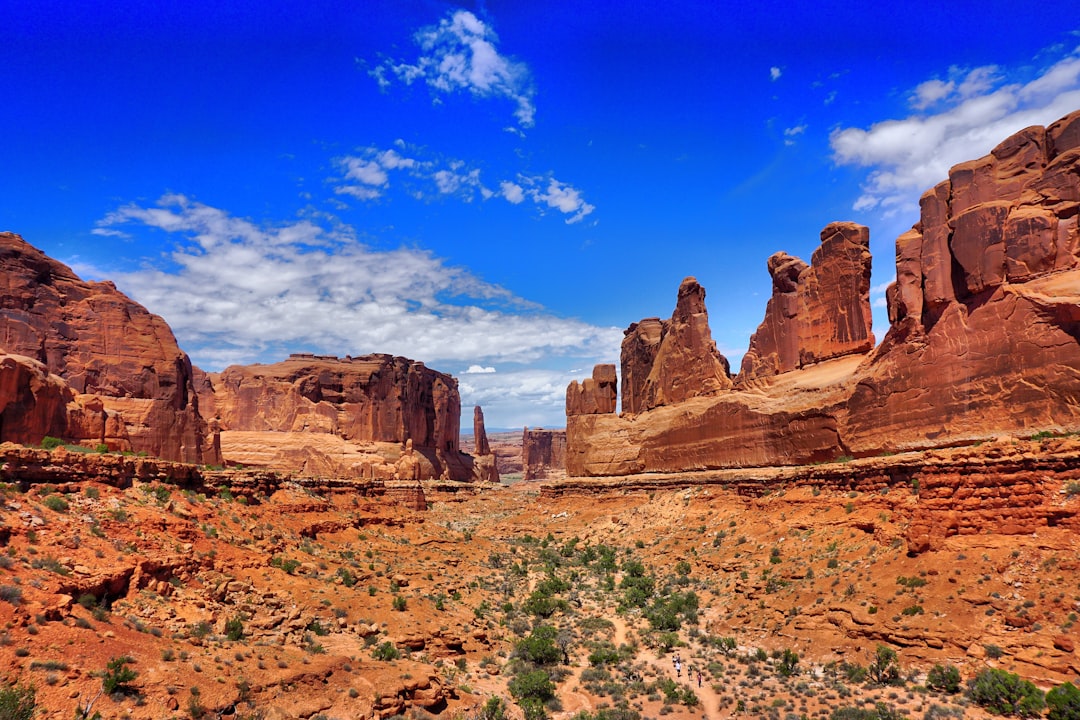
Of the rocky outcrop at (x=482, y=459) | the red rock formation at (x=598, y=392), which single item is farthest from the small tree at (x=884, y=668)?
the rocky outcrop at (x=482, y=459)

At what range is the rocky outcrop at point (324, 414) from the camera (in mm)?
70750

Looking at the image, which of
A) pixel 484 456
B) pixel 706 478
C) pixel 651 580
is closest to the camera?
pixel 651 580

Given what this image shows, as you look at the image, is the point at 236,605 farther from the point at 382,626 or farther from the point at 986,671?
the point at 986,671

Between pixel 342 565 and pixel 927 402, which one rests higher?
pixel 927 402

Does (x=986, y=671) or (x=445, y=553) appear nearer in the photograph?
(x=986, y=671)

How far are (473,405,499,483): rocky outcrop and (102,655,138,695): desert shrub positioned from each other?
8810 centimetres

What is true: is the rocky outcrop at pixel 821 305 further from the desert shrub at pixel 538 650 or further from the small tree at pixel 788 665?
the desert shrub at pixel 538 650

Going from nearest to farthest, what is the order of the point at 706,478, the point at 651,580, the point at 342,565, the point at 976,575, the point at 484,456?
the point at 976,575
the point at 342,565
the point at 651,580
the point at 706,478
the point at 484,456

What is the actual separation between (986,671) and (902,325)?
1512cm

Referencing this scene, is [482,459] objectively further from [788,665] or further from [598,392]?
[788,665]

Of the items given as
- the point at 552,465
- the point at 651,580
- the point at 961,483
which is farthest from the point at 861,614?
the point at 552,465

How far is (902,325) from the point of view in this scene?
25734mm

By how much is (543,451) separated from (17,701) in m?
132

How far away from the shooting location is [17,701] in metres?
8.19
